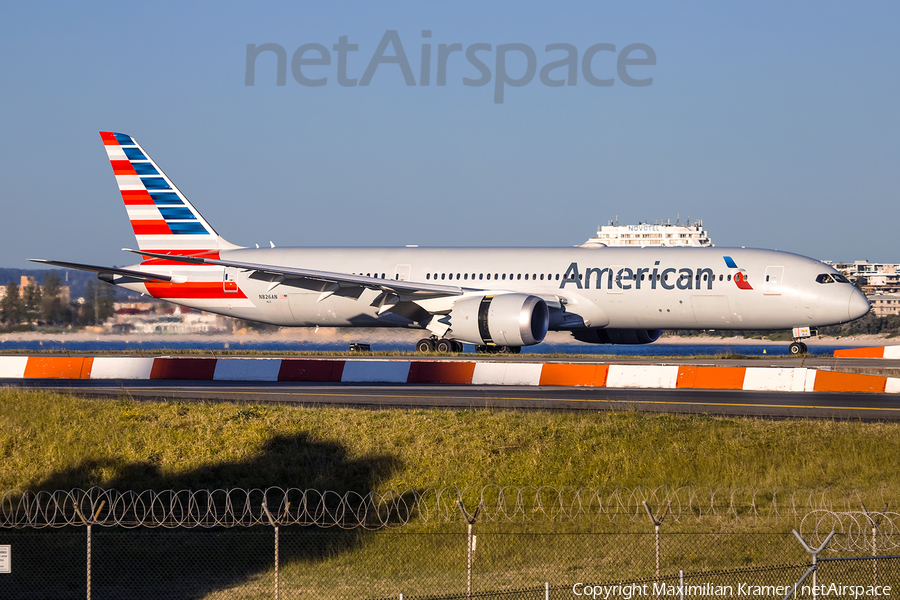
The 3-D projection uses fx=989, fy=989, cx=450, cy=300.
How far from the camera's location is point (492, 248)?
125 ft

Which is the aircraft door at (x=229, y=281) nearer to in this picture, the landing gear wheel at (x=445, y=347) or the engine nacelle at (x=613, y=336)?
the landing gear wheel at (x=445, y=347)

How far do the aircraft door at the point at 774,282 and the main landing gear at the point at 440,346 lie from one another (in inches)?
417

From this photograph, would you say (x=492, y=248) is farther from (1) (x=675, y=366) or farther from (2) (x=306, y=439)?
(2) (x=306, y=439)

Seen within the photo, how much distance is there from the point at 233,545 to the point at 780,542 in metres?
7.69

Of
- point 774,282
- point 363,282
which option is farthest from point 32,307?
point 774,282

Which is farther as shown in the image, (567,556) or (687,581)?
(567,556)

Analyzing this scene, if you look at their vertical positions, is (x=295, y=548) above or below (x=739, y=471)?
below

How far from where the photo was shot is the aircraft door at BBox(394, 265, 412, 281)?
124ft

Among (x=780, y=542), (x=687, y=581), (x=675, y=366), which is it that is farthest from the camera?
(x=675, y=366)

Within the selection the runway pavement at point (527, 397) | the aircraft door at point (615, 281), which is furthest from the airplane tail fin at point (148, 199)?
the aircraft door at point (615, 281)

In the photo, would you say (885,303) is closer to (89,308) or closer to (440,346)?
(440,346)

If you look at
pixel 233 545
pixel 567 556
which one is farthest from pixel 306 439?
pixel 567 556

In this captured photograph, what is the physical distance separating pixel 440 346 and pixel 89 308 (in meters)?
21.7

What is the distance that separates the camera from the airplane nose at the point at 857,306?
31.6 metres
